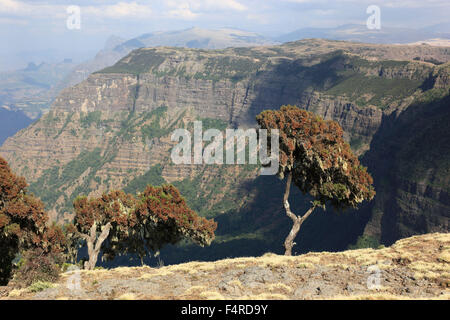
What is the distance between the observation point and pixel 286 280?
27578 millimetres

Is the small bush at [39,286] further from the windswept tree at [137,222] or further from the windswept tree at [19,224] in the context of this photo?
the windswept tree at [137,222]

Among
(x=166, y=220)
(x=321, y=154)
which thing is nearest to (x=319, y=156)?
(x=321, y=154)

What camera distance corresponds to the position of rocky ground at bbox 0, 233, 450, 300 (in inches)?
961

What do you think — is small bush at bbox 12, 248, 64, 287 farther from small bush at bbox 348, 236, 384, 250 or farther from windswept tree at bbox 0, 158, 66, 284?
small bush at bbox 348, 236, 384, 250

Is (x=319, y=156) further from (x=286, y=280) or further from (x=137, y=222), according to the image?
(x=137, y=222)

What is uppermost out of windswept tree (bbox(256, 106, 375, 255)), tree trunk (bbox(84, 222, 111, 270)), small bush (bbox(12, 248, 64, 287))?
windswept tree (bbox(256, 106, 375, 255))

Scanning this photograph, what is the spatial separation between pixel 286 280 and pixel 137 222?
2581 cm

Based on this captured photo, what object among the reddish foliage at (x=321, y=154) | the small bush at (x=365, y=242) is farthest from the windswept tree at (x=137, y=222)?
the small bush at (x=365, y=242)

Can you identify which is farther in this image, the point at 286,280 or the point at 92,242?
the point at 92,242

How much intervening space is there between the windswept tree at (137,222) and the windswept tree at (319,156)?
13.6m

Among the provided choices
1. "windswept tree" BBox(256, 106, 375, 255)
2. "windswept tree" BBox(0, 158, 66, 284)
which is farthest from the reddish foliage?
"windswept tree" BBox(0, 158, 66, 284)

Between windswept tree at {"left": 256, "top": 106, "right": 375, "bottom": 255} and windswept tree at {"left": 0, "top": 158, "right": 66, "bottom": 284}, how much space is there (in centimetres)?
2864
